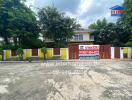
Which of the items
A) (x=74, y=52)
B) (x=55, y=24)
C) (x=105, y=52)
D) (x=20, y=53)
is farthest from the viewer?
(x=55, y=24)

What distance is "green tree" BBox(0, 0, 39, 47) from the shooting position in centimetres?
3170

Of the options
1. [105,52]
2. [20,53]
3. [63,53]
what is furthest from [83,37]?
[20,53]

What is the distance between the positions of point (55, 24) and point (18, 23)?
5264mm

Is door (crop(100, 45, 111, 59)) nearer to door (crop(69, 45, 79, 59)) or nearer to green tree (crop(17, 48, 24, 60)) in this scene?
door (crop(69, 45, 79, 59))

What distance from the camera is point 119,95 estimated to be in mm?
9586

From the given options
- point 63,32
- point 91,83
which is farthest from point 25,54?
point 91,83

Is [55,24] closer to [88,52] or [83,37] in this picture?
[88,52]

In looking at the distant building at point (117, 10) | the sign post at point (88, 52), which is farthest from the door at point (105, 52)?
the distant building at point (117, 10)

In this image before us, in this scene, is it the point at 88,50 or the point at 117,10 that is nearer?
the point at 88,50

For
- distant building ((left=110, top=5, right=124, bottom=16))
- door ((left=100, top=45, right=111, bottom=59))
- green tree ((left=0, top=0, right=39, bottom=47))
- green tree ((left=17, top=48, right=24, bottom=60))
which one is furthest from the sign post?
green tree ((left=0, top=0, right=39, bottom=47))

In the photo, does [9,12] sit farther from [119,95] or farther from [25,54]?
[119,95]

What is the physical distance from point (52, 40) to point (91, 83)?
83.2ft

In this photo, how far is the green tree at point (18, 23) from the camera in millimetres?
31698

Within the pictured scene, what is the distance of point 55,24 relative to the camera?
3375cm
